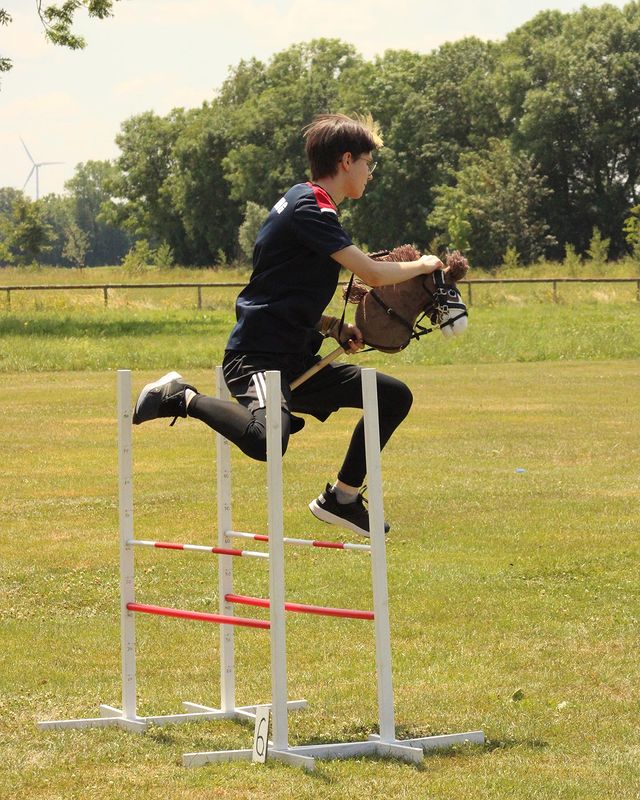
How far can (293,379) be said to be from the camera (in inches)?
268

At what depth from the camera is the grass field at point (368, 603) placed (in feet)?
20.3

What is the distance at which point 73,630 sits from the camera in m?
9.67

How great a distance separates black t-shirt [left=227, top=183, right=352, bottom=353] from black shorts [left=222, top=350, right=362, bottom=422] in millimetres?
58

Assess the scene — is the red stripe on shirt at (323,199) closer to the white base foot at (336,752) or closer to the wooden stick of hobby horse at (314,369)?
the wooden stick of hobby horse at (314,369)

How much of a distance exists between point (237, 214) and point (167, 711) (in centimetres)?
10878

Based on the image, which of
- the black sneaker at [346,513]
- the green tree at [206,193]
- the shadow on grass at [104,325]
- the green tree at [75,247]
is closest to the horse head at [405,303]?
the black sneaker at [346,513]

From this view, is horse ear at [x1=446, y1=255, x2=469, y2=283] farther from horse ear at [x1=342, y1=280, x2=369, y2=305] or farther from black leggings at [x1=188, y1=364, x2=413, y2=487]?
black leggings at [x1=188, y1=364, x2=413, y2=487]

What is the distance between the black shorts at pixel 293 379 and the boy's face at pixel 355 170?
2.71 feet

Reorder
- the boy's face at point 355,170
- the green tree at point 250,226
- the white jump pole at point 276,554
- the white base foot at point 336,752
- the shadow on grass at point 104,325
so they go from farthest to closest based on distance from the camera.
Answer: the green tree at point 250,226 → the shadow on grass at point 104,325 → the boy's face at point 355,170 → the white base foot at point 336,752 → the white jump pole at point 276,554

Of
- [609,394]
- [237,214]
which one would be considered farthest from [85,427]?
[237,214]

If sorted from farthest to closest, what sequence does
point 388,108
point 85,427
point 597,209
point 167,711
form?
1. point 388,108
2. point 597,209
3. point 85,427
4. point 167,711

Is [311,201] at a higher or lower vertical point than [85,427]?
higher

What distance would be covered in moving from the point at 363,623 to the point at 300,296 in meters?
3.77

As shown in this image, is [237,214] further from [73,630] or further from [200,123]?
[73,630]
